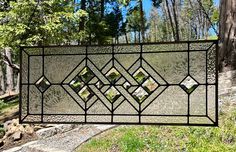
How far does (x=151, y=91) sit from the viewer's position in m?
1.90

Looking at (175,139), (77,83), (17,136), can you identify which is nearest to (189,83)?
(77,83)

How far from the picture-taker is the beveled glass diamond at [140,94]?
1.91m

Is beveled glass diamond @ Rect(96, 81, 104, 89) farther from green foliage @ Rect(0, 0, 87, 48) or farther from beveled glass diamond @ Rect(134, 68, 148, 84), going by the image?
green foliage @ Rect(0, 0, 87, 48)

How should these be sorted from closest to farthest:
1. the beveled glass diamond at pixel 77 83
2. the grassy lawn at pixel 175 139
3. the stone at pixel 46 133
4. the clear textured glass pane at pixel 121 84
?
the clear textured glass pane at pixel 121 84, the beveled glass diamond at pixel 77 83, the grassy lawn at pixel 175 139, the stone at pixel 46 133

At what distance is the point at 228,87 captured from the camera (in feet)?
12.9

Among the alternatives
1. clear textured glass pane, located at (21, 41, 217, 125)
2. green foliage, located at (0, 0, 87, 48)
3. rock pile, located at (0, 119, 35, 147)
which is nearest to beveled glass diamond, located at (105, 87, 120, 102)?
clear textured glass pane, located at (21, 41, 217, 125)

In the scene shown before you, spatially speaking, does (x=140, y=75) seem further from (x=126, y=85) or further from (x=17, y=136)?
(x=17, y=136)

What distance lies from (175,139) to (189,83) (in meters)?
1.58

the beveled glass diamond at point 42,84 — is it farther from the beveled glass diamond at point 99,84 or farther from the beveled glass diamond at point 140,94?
the beveled glass diamond at point 140,94

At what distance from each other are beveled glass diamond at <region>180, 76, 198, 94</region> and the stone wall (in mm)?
2042

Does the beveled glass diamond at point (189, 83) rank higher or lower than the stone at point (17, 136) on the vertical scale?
higher

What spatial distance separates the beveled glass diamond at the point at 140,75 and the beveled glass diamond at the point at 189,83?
196 mm

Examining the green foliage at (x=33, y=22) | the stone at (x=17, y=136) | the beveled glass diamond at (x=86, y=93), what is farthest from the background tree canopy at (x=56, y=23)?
the stone at (x=17, y=136)

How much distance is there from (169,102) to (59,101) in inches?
23.6
